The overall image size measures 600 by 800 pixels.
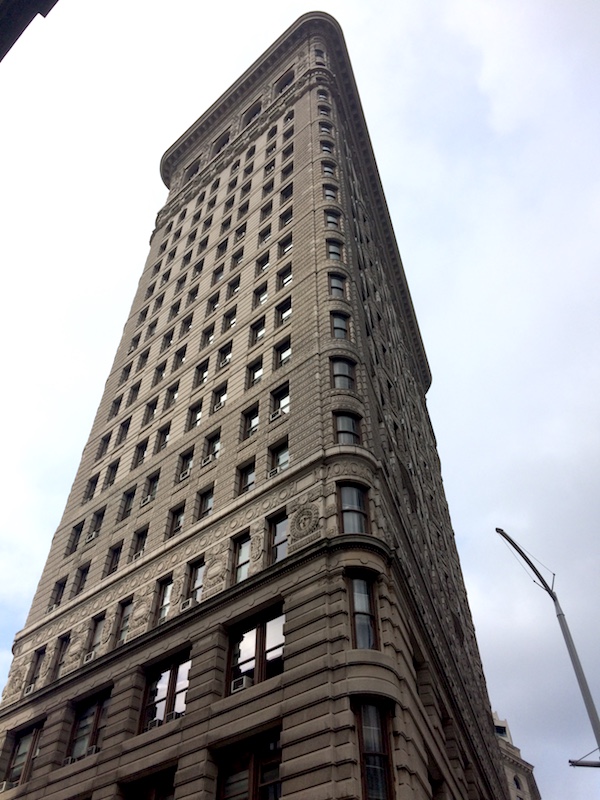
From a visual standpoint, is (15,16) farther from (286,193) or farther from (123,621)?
(286,193)

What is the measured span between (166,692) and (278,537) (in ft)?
25.5

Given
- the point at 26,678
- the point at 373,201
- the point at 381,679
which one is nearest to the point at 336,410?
the point at 381,679

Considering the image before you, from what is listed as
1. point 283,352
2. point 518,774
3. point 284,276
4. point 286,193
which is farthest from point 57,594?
point 518,774

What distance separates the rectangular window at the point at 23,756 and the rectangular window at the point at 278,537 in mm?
14821

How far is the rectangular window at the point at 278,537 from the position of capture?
28922 mm

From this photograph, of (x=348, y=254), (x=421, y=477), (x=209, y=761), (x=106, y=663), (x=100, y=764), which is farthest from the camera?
(x=421, y=477)

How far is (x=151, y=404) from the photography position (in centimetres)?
4756

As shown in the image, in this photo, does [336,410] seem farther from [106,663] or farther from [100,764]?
[100,764]

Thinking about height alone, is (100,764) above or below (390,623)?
below

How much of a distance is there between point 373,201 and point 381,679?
6100 cm

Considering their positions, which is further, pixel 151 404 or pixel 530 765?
pixel 530 765

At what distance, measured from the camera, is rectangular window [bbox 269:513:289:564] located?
2892 cm

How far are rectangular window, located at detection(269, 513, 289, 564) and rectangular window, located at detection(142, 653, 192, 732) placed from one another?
5599mm

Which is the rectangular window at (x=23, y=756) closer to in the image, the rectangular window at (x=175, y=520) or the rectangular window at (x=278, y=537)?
the rectangular window at (x=175, y=520)
